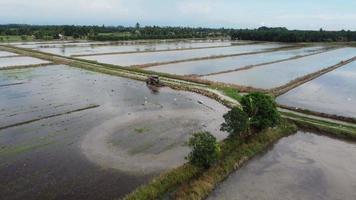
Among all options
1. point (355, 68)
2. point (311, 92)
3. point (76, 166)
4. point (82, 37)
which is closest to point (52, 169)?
point (76, 166)

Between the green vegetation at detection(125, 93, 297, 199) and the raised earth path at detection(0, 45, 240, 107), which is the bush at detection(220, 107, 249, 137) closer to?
the green vegetation at detection(125, 93, 297, 199)

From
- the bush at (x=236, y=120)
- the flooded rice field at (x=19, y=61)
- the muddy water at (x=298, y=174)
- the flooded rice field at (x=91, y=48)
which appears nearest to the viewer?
the muddy water at (x=298, y=174)

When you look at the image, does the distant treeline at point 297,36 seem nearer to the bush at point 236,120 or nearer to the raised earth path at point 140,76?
the raised earth path at point 140,76

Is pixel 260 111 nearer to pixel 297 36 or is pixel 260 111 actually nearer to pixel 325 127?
pixel 325 127

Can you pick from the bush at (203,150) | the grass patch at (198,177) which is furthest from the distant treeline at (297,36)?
the bush at (203,150)

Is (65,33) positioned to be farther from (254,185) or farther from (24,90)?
(254,185)

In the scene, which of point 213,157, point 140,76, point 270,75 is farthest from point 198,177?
point 270,75
